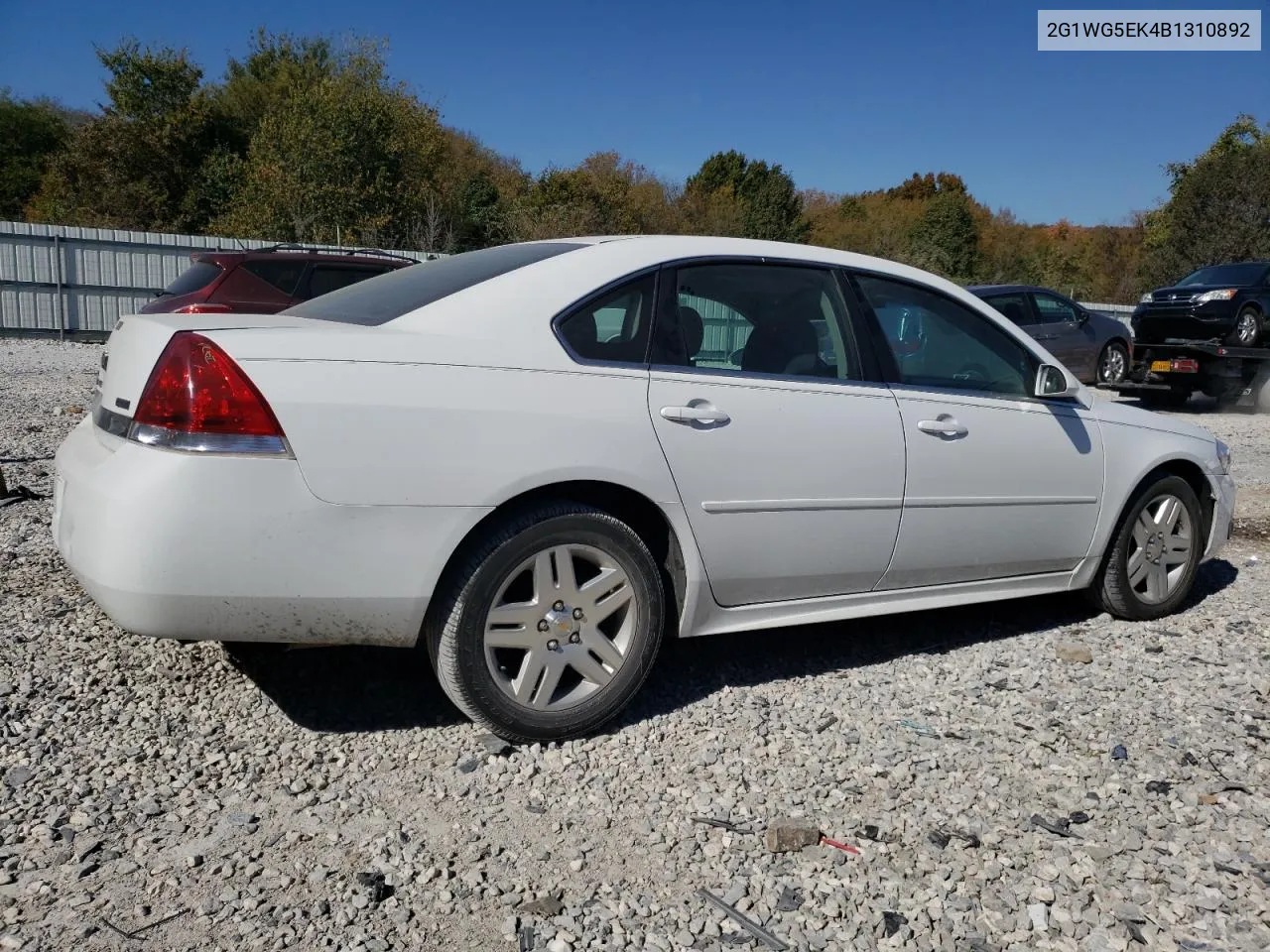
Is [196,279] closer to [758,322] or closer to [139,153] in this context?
[758,322]

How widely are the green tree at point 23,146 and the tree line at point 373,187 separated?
75 millimetres

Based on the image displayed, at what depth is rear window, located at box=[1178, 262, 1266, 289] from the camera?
51.6 ft

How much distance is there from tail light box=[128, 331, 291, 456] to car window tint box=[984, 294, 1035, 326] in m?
14.4

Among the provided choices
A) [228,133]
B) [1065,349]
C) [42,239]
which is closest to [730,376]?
[1065,349]

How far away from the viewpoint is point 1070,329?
54.5 ft

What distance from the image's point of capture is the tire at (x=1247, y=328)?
15219 mm

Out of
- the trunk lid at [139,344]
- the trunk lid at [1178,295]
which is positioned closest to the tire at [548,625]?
the trunk lid at [139,344]

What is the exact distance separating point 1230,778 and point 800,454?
63.8 inches

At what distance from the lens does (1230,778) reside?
10.5ft

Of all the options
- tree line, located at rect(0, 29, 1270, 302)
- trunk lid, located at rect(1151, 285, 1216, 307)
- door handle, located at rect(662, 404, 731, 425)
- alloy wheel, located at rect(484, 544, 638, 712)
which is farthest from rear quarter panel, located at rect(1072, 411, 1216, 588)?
tree line, located at rect(0, 29, 1270, 302)

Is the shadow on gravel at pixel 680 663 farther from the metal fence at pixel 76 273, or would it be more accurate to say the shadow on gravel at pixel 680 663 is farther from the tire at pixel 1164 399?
the metal fence at pixel 76 273

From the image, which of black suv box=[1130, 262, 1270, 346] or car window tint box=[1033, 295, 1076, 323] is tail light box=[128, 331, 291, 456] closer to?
car window tint box=[1033, 295, 1076, 323]

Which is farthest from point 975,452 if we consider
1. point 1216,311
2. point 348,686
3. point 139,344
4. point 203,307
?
point 1216,311

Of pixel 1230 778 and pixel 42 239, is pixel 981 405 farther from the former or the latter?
pixel 42 239
